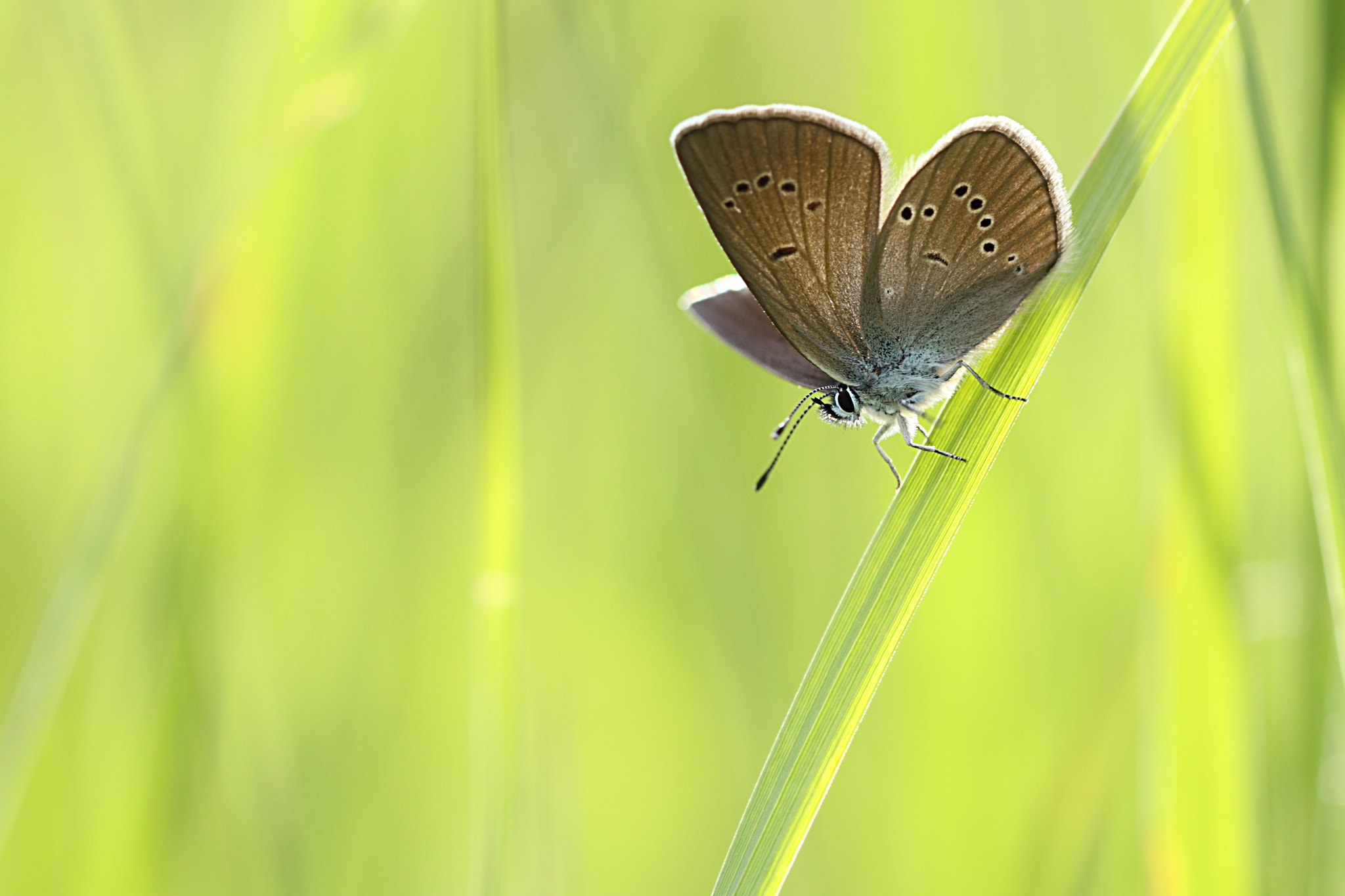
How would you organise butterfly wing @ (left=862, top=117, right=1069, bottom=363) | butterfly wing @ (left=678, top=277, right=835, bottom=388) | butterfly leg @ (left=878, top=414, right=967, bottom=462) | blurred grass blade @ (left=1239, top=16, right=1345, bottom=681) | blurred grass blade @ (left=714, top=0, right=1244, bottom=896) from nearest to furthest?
blurred grass blade @ (left=714, top=0, right=1244, bottom=896)
blurred grass blade @ (left=1239, top=16, right=1345, bottom=681)
butterfly leg @ (left=878, top=414, right=967, bottom=462)
butterfly wing @ (left=862, top=117, right=1069, bottom=363)
butterfly wing @ (left=678, top=277, right=835, bottom=388)

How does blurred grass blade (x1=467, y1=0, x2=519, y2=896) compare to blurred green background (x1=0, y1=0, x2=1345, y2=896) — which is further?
blurred green background (x1=0, y1=0, x2=1345, y2=896)

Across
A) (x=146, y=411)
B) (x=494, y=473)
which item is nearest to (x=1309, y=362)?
(x=494, y=473)

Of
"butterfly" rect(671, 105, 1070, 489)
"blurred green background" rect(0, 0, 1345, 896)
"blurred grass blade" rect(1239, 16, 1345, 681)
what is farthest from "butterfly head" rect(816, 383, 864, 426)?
"blurred grass blade" rect(1239, 16, 1345, 681)

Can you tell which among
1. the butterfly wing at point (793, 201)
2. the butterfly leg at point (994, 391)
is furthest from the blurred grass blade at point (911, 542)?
the butterfly wing at point (793, 201)

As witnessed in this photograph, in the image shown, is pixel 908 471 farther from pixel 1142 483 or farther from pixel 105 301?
pixel 105 301

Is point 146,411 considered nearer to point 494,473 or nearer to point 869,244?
point 494,473

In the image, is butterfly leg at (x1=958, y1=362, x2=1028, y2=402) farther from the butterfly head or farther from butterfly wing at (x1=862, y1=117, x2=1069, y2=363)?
the butterfly head

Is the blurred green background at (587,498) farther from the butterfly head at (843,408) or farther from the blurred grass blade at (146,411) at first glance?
the butterfly head at (843,408)
